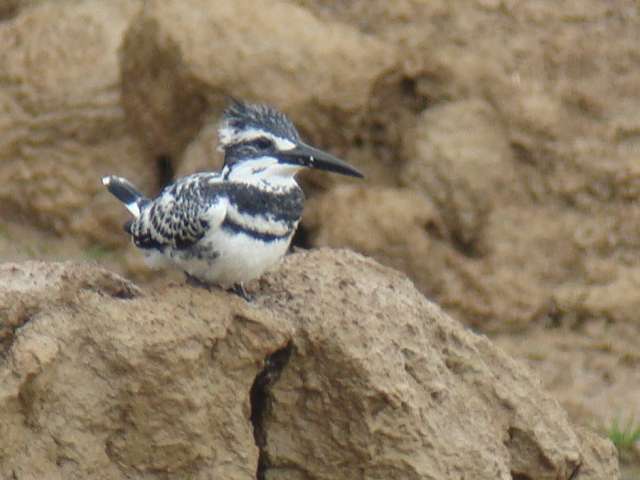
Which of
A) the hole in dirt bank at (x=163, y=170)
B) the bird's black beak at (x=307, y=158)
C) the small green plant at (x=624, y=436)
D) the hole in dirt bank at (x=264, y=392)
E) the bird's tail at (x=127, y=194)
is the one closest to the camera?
the hole in dirt bank at (x=264, y=392)

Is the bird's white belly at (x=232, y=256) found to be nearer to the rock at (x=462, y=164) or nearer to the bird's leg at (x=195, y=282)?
the bird's leg at (x=195, y=282)

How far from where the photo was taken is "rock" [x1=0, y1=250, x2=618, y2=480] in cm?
511

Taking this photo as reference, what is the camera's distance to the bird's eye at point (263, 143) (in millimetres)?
5578

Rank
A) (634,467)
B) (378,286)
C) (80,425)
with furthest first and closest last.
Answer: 1. (634,467)
2. (378,286)
3. (80,425)

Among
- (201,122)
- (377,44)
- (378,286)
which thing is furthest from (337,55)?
(378,286)

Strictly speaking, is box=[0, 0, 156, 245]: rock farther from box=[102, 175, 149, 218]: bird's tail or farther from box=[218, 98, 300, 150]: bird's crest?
box=[218, 98, 300, 150]: bird's crest

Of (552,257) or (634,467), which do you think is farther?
(552,257)

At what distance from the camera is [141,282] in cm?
913

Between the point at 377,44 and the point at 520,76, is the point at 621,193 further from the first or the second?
the point at 377,44

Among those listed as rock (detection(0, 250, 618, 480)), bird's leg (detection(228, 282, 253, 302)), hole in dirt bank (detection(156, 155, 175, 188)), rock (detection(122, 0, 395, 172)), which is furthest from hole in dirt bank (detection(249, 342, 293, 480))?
hole in dirt bank (detection(156, 155, 175, 188))

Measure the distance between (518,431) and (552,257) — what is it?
3097mm

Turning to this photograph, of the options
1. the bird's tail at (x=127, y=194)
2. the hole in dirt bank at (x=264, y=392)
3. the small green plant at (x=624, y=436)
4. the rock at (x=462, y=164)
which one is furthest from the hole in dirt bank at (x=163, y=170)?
the hole in dirt bank at (x=264, y=392)

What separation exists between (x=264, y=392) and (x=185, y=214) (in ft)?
1.87

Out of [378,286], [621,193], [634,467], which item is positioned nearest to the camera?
[378,286]
